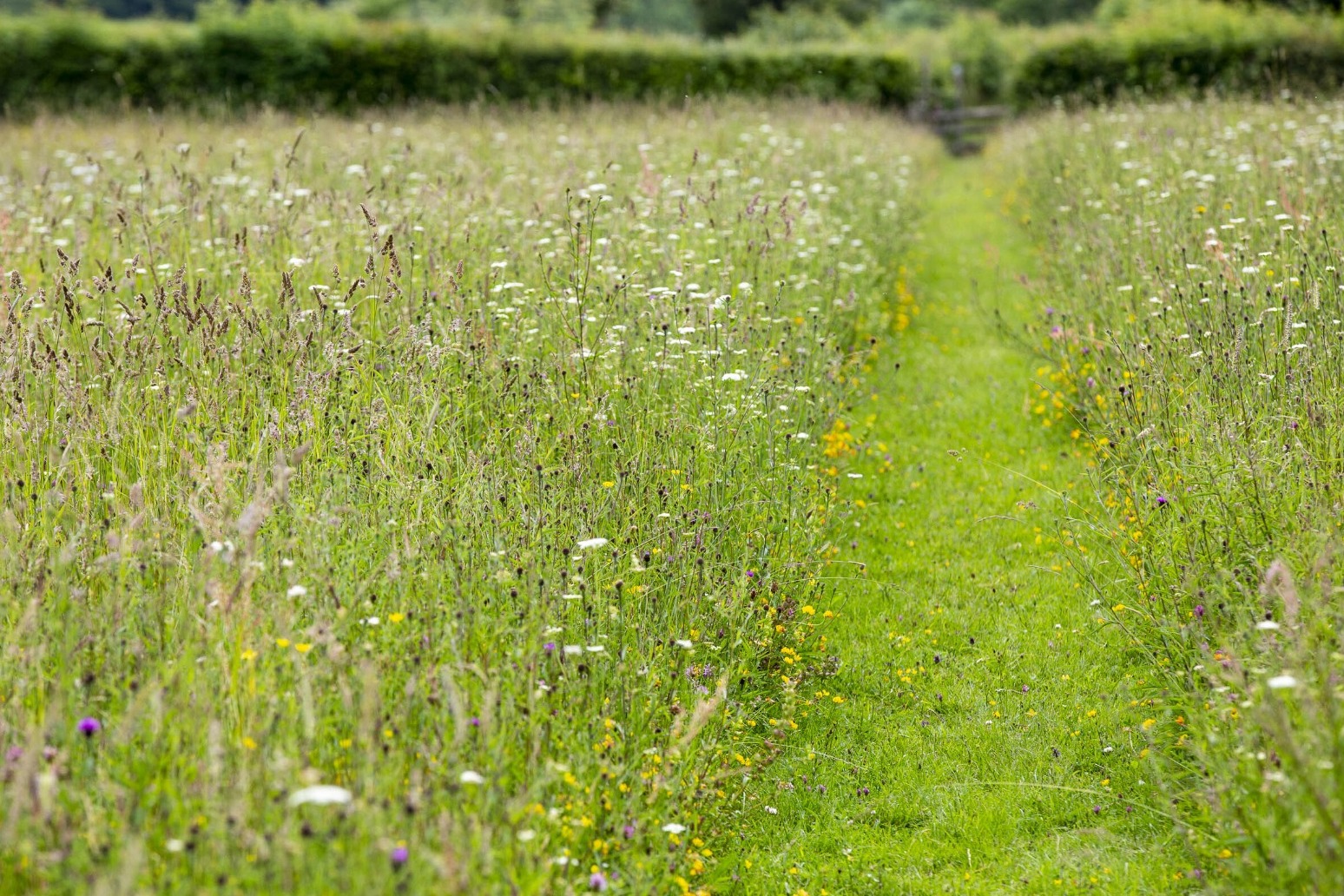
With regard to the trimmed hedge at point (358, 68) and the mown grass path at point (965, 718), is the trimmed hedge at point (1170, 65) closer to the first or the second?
the trimmed hedge at point (358, 68)

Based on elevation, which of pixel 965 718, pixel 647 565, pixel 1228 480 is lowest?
pixel 965 718

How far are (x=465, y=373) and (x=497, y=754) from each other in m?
2.78

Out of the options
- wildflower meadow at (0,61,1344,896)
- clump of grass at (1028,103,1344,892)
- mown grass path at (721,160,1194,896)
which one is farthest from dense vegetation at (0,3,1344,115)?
mown grass path at (721,160,1194,896)

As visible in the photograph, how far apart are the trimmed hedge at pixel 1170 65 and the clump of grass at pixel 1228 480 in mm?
11879

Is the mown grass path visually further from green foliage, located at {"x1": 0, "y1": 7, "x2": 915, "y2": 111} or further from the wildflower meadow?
green foliage, located at {"x1": 0, "y1": 7, "x2": 915, "y2": 111}

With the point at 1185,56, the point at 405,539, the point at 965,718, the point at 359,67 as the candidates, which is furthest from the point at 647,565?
the point at 1185,56

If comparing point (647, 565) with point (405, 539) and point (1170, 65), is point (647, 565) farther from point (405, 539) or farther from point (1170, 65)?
point (1170, 65)

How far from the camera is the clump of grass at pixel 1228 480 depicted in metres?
3.02

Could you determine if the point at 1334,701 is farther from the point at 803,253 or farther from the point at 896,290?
A: the point at 896,290

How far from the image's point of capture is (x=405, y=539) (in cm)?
351

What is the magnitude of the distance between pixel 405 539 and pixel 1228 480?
9.77 feet

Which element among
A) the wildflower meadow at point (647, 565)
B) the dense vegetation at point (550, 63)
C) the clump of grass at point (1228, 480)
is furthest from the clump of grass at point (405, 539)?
the dense vegetation at point (550, 63)

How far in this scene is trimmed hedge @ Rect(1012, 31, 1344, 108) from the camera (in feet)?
61.6

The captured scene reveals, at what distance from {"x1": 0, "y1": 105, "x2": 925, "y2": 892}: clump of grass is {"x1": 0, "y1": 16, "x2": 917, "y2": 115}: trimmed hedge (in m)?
10.9
